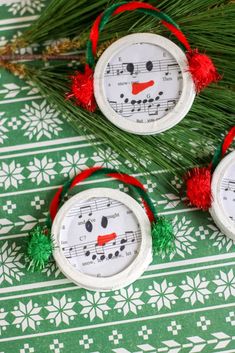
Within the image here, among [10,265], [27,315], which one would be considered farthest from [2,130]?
[27,315]

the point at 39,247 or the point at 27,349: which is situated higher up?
the point at 39,247

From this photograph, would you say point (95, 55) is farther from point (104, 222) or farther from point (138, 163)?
point (104, 222)

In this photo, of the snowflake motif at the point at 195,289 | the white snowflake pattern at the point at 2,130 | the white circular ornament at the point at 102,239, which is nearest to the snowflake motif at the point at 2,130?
the white snowflake pattern at the point at 2,130

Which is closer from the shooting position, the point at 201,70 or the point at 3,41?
the point at 201,70

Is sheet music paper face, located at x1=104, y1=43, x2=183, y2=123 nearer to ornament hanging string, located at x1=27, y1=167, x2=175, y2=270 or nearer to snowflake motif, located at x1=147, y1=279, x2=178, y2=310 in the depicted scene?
ornament hanging string, located at x1=27, y1=167, x2=175, y2=270

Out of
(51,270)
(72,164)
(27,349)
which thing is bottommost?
(27,349)
